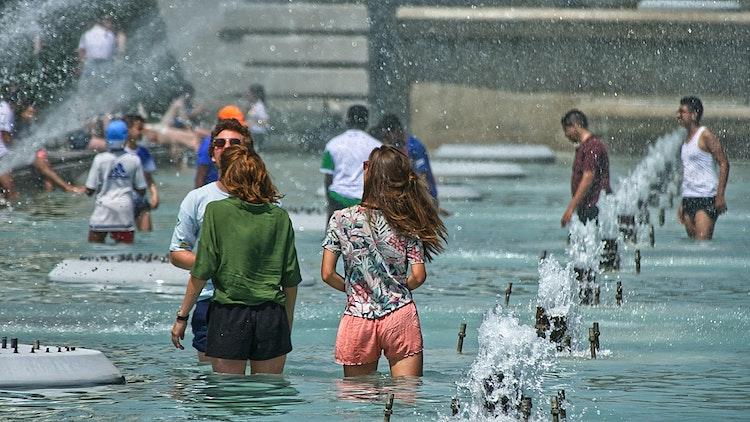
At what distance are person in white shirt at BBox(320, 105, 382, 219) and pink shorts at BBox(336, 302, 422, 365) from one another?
6462 millimetres

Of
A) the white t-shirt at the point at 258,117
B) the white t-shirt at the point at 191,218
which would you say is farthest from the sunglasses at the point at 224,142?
the white t-shirt at the point at 258,117

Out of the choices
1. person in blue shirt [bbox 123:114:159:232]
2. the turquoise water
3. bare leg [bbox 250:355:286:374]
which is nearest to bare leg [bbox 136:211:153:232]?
person in blue shirt [bbox 123:114:159:232]

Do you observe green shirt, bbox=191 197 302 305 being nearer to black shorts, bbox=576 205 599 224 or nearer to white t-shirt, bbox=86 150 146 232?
black shorts, bbox=576 205 599 224

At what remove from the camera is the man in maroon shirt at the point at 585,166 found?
15328mm

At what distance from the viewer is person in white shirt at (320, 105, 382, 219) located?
1523cm

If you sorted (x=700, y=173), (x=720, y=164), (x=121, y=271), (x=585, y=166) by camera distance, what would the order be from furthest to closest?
(x=700, y=173)
(x=720, y=164)
(x=585, y=166)
(x=121, y=271)

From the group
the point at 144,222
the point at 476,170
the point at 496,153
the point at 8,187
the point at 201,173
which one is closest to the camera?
the point at 201,173

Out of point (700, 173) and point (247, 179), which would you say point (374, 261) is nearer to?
point (247, 179)

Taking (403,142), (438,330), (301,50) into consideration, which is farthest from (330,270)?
(301,50)

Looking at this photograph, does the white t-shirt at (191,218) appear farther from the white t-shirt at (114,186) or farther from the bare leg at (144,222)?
the bare leg at (144,222)

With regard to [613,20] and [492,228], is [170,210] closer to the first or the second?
[492,228]

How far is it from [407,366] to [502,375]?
604 mm

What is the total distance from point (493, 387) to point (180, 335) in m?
1.39

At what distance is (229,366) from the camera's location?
8.59 m
